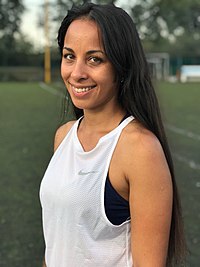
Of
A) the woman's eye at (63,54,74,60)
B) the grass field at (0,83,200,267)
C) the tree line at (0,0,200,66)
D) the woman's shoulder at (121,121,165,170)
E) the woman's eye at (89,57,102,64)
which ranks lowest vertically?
the tree line at (0,0,200,66)

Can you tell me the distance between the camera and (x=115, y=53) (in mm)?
1562

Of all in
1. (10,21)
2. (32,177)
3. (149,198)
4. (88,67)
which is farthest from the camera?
(10,21)

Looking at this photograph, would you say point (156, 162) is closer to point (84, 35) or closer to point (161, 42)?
point (84, 35)

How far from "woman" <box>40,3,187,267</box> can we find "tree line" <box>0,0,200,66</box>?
142ft

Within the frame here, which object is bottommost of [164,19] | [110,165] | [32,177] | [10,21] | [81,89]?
[10,21]

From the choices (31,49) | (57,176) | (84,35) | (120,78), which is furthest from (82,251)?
(31,49)

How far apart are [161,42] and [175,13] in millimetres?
3414

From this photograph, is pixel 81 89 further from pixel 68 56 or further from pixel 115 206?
pixel 115 206

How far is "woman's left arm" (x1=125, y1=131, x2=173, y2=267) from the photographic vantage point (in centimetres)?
148

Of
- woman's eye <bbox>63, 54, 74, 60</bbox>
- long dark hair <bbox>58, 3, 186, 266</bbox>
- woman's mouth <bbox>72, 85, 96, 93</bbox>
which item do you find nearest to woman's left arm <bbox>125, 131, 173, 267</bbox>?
long dark hair <bbox>58, 3, 186, 266</bbox>

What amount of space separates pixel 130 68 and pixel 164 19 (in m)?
53.6

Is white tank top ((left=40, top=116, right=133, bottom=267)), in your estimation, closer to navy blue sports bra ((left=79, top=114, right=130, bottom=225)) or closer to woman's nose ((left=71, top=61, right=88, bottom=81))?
A: navy blue sports bra ((left=79, top=114, right=130, bottom=225))

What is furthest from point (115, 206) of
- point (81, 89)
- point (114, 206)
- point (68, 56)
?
point (68, 56)

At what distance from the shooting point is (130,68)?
5.28 ft
